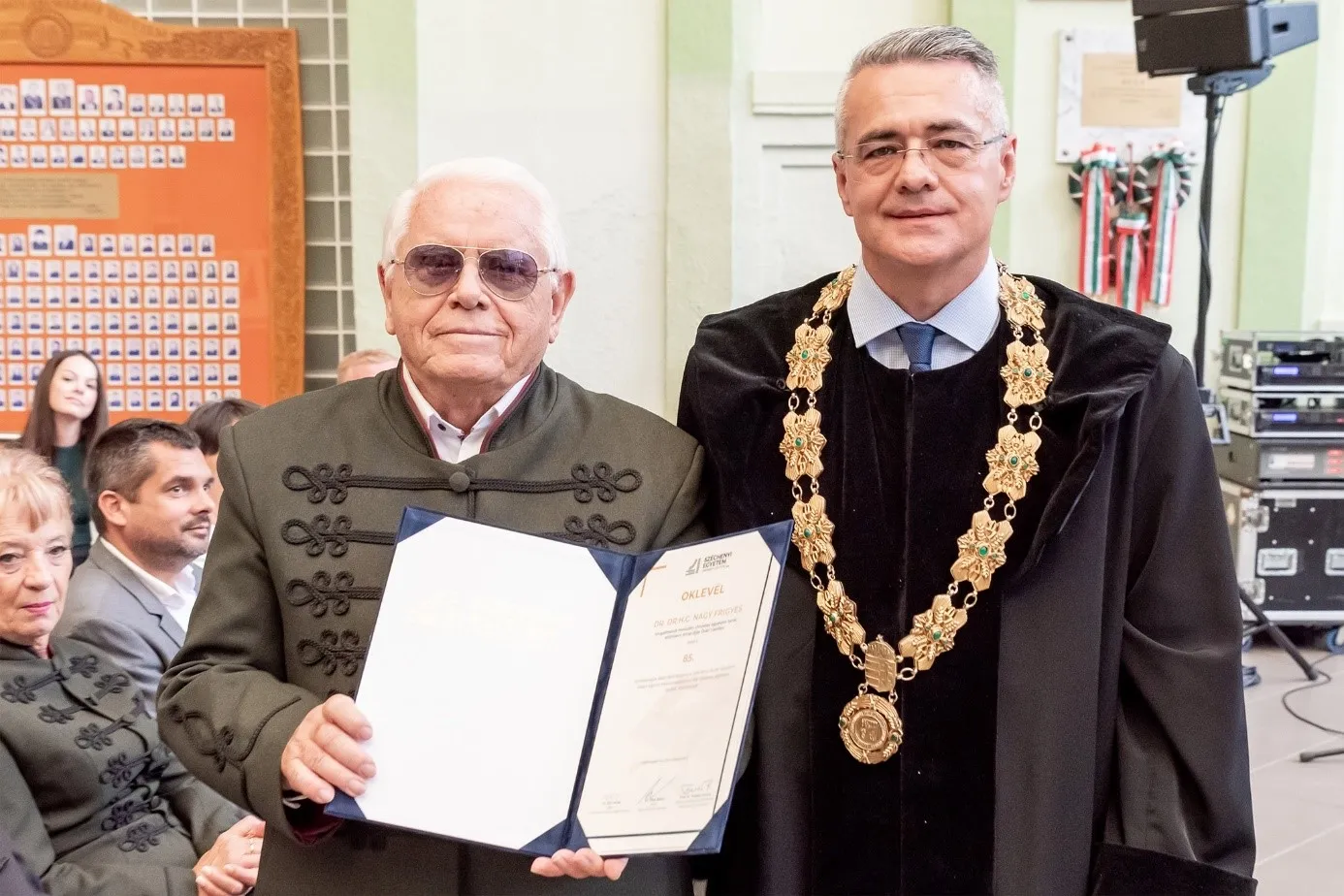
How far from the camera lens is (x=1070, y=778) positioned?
1914 mm

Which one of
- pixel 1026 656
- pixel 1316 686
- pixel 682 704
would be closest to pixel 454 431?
pixel 682 704

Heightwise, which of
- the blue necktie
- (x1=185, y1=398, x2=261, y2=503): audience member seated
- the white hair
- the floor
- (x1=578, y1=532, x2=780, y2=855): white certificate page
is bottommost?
the floor

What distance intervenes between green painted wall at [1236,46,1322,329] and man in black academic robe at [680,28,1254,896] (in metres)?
4.77

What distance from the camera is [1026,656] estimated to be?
76.2 inches

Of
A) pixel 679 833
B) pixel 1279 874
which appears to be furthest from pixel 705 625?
pixel 1279 874

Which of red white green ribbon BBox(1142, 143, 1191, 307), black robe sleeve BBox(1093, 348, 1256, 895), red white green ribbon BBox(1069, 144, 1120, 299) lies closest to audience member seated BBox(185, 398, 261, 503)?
black robe sleeve BBox(1093, 348, 1256, 895)

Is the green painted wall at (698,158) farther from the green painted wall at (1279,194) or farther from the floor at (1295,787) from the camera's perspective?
the floor at (1295,787)

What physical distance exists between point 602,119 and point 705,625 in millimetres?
4791

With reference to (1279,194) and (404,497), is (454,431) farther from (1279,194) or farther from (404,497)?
(1279,194)

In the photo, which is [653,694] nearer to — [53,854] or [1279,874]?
[53,854]

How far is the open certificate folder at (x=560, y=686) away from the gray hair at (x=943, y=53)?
30.4 inches

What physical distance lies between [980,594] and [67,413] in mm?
4328

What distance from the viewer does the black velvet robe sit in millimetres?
1908

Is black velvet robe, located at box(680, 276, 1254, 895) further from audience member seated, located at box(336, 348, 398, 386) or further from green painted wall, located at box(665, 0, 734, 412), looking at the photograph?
green painted wall, located at box(665, 0, 734, 412)
